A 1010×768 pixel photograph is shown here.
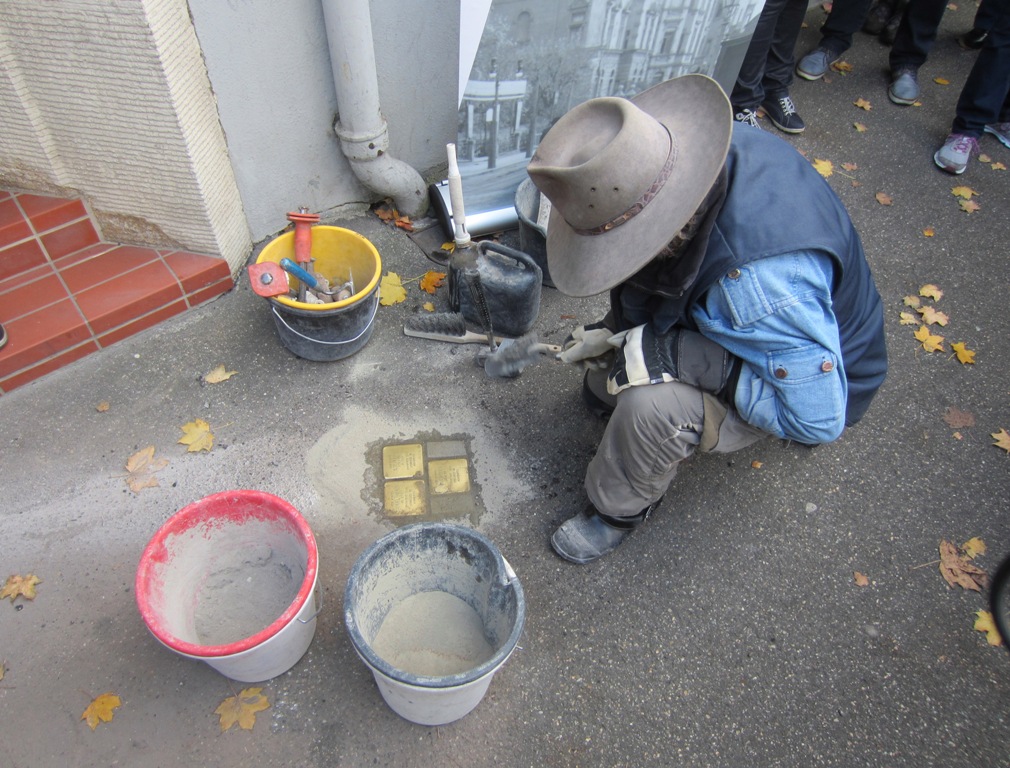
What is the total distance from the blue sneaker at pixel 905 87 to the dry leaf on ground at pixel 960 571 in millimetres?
3837

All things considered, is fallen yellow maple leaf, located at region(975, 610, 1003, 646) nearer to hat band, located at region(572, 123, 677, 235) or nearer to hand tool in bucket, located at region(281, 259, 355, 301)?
hat band, located at region(572, 123, 677, 235)

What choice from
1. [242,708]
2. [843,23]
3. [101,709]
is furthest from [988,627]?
[843,23]

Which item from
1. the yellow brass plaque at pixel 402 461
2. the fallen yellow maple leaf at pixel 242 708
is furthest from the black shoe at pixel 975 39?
the fallen yellow maple leaf at pixel 242 708

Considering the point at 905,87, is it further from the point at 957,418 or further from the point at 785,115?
the point at 957,418

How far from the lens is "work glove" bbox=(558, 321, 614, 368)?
8.97 feet

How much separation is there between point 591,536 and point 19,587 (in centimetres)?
222

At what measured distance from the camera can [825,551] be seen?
281cm

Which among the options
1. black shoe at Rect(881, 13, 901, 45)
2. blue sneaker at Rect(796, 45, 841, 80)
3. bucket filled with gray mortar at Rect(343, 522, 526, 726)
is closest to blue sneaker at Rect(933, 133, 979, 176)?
blue sneaker at Rect(796, 45, 841, 80)

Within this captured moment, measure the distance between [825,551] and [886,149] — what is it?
3.40 meters

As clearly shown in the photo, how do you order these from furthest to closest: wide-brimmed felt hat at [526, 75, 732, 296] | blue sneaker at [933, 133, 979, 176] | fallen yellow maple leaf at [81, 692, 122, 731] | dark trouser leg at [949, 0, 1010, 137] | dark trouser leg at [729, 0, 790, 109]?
blue sneaker at [933, 133, 979, 176] < dark trouser leg at [949, 0, 1010, 137] < dark trouser leg at [729, 0, 790, 109] < fallen yellow maple leaf at [81, 692, 122, 731] < wide-brimmed felt hat at [526, 75, 732, 296]

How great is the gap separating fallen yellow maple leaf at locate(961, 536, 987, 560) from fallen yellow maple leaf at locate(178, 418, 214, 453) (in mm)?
3325

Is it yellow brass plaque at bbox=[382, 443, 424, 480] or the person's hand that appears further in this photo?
yellow brass plaque at bbox=[382, 443, 424, 480]

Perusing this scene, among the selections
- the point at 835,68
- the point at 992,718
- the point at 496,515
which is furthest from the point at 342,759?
the point at 835,68

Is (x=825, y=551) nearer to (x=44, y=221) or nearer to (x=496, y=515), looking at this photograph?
(x=496, y=515)
